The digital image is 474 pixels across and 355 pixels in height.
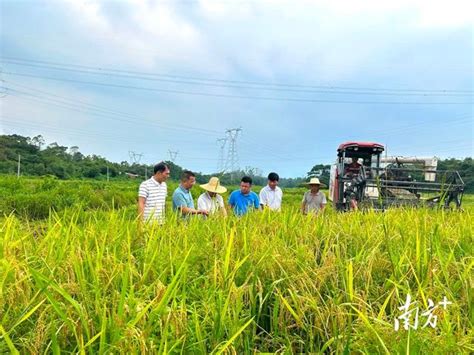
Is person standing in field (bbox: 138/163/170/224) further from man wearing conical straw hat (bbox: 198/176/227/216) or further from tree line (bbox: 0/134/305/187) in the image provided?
tree line (bbox: 0/134/305/187)

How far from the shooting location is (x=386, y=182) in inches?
207

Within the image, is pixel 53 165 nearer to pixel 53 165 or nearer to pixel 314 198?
pixel 53 165

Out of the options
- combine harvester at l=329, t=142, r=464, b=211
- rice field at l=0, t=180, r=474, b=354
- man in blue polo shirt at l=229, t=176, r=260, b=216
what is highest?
combine harvester at l=329, t=142, r=464, b=211

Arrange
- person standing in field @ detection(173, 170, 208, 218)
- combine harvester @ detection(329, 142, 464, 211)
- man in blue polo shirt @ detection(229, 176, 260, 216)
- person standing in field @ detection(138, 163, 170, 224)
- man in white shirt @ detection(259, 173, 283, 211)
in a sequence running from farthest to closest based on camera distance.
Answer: combine harvester @ detection(329, 142, 464, 211) < man in white shirt @ detection(259, 173, 283, 211) < man in blue polo shirt @ detection(229, 176, 260, 216) < person standing in field @ detection(173, 170, 208, 218) < person standing in field @ detection(138, 163, 170, 224)

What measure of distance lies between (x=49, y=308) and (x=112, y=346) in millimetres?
378

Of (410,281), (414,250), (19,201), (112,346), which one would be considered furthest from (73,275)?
(19,201)

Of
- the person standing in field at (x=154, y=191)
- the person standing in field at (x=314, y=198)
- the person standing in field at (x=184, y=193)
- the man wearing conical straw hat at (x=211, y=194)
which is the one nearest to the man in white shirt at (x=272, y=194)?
the person standing in field at (x=314, y=198)

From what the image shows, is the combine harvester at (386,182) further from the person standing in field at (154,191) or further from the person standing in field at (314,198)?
the person standing in field at (154,191)

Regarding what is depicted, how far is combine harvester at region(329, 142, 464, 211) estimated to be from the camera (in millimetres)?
6480

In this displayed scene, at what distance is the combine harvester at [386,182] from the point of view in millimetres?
6480

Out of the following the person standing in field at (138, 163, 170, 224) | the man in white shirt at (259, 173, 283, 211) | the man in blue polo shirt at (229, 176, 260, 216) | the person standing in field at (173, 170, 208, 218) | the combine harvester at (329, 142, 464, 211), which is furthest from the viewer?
the combine harvester at (329, 142, 464, 211)

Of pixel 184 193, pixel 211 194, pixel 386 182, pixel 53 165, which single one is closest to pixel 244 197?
pixel 211 194

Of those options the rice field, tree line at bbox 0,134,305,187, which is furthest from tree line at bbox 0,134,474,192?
the rice field

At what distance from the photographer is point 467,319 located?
1.35m
